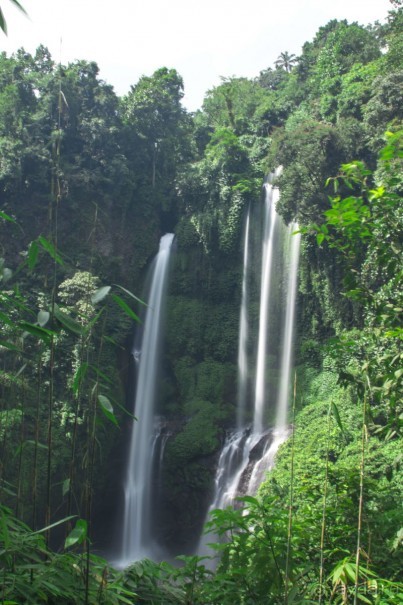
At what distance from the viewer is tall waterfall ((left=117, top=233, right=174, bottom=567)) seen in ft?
42.5

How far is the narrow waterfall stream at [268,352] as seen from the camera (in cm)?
1227

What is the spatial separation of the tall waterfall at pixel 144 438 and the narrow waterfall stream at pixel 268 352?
175 cm

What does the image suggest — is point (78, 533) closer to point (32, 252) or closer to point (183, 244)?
point (32, 252)

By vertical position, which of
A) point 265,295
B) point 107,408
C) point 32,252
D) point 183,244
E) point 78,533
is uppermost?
point 183,244

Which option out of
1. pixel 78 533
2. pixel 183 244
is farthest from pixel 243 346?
pixel 78 533

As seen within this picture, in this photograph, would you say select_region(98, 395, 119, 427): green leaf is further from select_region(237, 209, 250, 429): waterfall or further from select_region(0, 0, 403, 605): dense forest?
select_region(237, 209, 250, 429): waterfall

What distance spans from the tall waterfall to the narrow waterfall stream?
5.73ft

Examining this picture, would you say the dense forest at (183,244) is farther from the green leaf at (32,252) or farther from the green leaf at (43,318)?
the green leaf at (43,318)

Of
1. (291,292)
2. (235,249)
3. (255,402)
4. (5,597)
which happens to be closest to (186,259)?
(235,249)

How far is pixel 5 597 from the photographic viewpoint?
133cm

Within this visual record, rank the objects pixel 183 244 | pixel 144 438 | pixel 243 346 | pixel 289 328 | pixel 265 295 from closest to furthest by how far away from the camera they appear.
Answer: pixel 289 328
pixel 144 438
pixel 265 295
pixel 243 346
pixel 183 244

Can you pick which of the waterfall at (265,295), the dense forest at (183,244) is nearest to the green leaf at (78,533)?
the dense forest at (183,244)

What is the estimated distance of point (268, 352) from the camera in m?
14.8

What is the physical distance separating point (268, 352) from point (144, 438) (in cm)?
408
